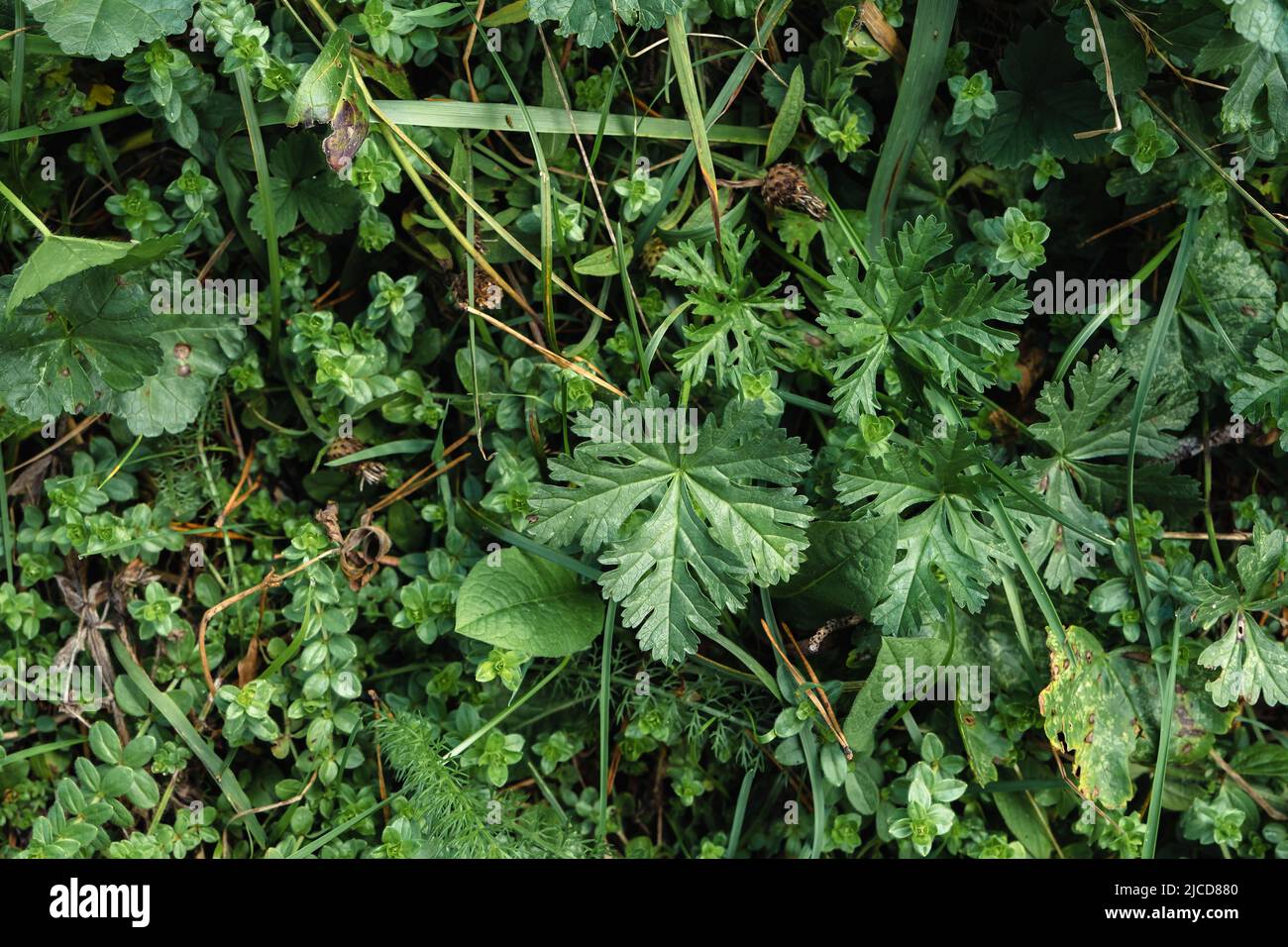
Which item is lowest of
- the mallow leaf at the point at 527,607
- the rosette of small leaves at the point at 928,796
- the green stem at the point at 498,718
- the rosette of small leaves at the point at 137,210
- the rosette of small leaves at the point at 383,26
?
the rosette of small leaves at the point at 928,796

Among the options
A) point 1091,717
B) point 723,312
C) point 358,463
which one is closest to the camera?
point 723,312

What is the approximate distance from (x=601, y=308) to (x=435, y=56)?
720 mm

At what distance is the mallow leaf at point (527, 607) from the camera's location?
7.54 feet

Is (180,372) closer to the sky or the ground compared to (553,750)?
closer to the sky

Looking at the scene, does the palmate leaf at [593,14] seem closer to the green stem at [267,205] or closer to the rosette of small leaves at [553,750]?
the green stem at [267,205]

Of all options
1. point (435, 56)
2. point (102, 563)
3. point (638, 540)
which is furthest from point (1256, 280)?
point (102, 563)

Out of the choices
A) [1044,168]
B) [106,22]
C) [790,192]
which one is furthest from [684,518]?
[106,22]

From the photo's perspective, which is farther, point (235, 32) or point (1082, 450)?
point (1082, 450)

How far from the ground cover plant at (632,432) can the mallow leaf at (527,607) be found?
0.03 feet

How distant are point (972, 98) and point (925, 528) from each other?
100 centimetres

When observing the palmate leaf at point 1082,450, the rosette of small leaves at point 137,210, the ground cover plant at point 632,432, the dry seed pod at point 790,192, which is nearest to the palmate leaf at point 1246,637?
the ground cover plant at point 632,432

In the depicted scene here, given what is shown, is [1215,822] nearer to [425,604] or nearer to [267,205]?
[425,604]

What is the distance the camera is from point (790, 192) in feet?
7.91

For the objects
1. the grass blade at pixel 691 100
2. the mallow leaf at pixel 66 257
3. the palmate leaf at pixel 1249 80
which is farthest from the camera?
the grass blade at pixel 691 100
